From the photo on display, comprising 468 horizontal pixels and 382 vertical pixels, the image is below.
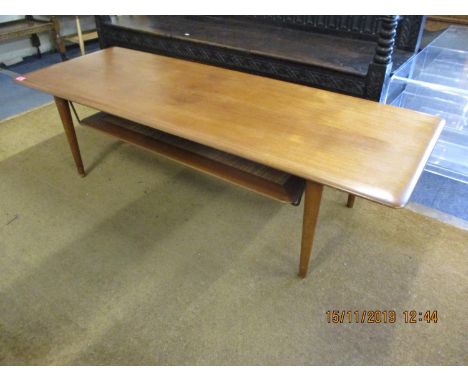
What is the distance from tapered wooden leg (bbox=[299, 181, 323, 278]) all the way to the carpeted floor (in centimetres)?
9

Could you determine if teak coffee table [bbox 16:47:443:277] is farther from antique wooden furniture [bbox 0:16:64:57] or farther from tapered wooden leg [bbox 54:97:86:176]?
antique wooden furniture [bbox 0:16:64:57]

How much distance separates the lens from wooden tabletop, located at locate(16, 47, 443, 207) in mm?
1025

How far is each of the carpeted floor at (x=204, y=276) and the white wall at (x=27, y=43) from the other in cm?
191

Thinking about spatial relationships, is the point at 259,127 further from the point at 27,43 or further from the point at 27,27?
the point at 27,43

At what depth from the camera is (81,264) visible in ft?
4.57

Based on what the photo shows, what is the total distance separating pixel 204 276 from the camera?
4.39 feet

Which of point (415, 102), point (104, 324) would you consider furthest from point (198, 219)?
point (415, 102)

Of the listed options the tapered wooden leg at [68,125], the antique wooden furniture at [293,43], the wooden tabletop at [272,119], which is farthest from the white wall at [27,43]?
the tapered wooden leg at [68,125]

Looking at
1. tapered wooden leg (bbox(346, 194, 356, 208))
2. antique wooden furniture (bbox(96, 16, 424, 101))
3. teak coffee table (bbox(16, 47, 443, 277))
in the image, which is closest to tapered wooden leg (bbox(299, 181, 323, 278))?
teak coffee table (bbox(16, 47, 443, 277))

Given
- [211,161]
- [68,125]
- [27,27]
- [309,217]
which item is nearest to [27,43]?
[27,27]

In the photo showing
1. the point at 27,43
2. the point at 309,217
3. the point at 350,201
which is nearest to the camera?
the point at 309,217

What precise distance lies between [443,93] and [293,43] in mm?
939

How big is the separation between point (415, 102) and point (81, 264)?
198cm

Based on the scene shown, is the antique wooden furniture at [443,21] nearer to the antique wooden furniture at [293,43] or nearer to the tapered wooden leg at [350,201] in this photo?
the antique wooden furniture at [293,43]
